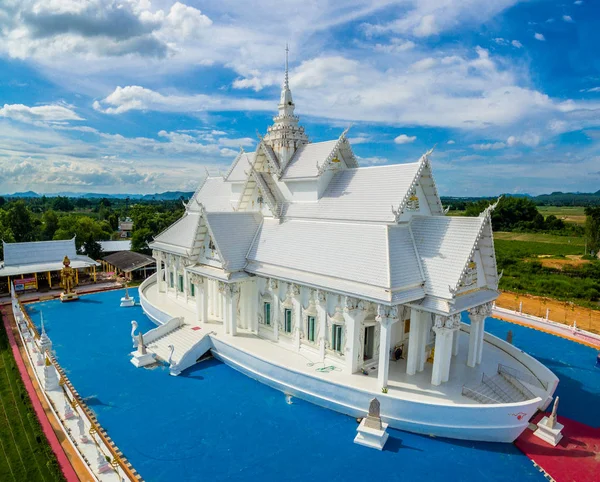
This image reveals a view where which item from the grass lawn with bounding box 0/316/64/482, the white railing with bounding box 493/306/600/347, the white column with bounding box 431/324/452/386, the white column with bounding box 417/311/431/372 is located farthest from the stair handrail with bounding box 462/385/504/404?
the grass lawn with bounding box 0/316/64/482

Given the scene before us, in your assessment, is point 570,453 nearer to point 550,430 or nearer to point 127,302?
point 550,430

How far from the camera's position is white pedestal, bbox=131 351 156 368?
17094mm

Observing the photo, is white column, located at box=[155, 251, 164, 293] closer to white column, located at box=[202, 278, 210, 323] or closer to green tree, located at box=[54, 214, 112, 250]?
white column, located at box=[202, 278, 210, 323]

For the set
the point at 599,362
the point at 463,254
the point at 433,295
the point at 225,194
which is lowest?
the point at 599,362

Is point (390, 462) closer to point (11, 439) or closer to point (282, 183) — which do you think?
point (11, 439)

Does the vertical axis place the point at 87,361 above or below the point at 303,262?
below

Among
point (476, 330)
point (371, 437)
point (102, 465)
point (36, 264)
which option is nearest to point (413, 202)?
point (476, 330)

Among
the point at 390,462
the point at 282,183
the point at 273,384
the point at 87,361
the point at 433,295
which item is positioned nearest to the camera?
the point at 390,462

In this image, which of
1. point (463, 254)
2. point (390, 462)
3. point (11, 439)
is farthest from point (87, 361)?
point (463, 254)

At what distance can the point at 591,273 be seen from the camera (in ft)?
125

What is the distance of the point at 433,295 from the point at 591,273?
1393 inches

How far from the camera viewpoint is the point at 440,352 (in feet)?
45.1

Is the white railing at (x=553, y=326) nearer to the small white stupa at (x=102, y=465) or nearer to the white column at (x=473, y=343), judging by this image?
the white column at (x=473, y=343)

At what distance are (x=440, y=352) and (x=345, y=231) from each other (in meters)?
5.98
